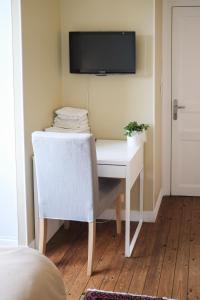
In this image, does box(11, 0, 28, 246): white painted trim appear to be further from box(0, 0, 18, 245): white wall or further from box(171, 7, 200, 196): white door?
box(171, 7, 200, 196): white door

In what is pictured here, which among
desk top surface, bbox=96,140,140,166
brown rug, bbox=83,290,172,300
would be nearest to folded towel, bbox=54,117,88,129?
desk top surface, bbox=96,140,140,166

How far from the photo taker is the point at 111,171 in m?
3.83

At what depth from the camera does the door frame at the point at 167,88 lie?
5.16 metres

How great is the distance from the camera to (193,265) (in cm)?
372

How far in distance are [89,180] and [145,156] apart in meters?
1.16

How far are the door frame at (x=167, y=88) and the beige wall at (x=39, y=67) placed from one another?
1.20 meters

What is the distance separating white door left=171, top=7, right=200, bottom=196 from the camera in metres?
5.18

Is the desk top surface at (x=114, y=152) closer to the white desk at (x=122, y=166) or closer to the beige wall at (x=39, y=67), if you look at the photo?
the white desk at (x=122, y=166)

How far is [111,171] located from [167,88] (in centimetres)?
179

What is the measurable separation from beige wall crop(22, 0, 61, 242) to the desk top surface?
0.51m

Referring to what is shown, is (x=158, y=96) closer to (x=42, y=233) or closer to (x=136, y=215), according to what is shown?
(x=136, y=215)

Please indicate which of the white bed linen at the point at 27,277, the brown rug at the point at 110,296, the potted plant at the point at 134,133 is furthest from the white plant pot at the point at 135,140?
the white bed linen at the point at 27,277

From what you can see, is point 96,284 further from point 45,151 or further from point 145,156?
point 145,156

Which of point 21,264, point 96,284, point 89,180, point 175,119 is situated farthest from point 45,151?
point 175,119
